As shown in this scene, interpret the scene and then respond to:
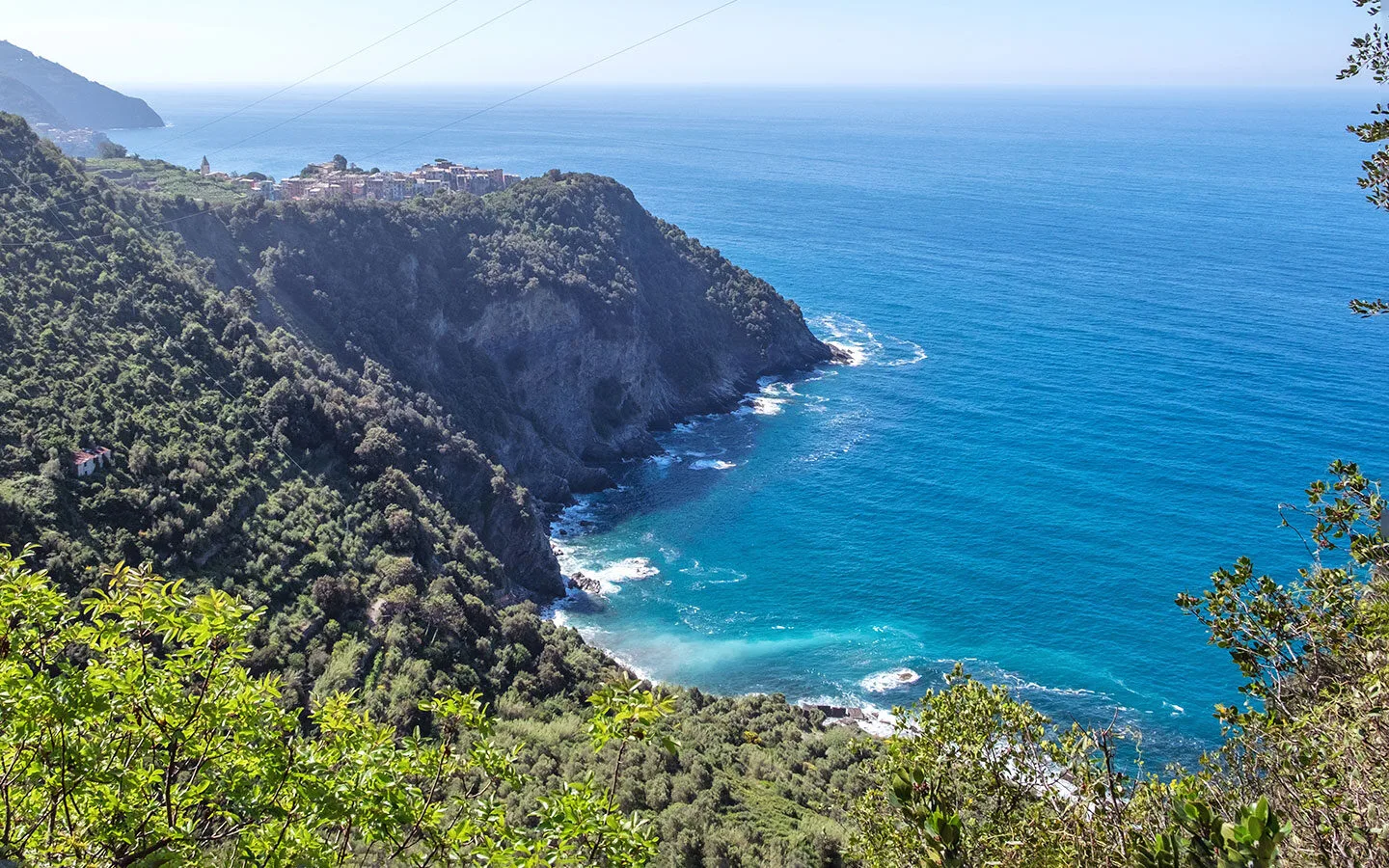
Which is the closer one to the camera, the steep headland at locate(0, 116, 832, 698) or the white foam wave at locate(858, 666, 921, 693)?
the steep headland at locate(0, 116, 832, 698)


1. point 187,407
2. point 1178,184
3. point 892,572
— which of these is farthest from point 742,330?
point 1178,184

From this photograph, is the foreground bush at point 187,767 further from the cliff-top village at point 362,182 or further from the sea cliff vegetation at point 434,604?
the cliff-top village at point 362,182

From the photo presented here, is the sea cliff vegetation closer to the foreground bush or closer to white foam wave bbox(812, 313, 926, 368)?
the foreground bush

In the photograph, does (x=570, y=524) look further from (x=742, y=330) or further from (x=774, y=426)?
(x=742, y=330)

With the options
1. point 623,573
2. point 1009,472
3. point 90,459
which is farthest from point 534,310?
point 90,459

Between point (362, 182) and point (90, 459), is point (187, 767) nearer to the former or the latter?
point (90, 459)

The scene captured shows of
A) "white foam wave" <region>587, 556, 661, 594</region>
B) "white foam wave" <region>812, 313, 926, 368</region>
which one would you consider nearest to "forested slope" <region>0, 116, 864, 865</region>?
"white foam wave" <region>587, 556, 661, 594</region>
